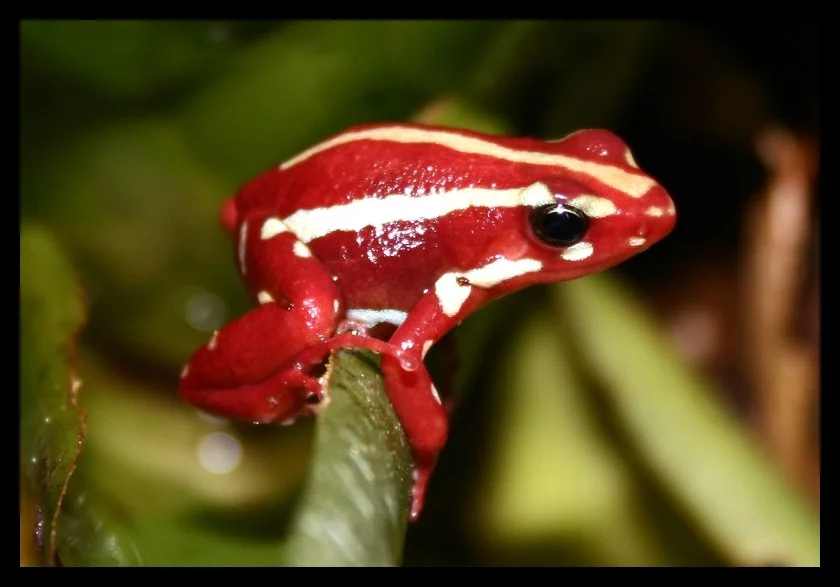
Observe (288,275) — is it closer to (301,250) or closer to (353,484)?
(301,250)

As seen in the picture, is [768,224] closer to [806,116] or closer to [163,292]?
[806,116]

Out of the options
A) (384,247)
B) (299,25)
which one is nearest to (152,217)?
(299,25)

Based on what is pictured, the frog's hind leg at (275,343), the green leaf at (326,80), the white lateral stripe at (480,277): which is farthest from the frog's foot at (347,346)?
the green leaf at (326,80)

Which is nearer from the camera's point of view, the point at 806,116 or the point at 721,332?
the point at 806,116

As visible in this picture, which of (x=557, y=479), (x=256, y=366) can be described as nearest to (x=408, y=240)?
(x=256, y=366)

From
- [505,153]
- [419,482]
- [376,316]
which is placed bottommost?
[419,482]

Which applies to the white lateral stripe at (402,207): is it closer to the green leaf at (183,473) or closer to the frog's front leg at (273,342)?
the frog's front leg at (273,342)
